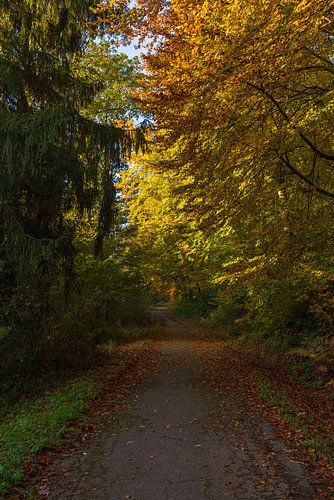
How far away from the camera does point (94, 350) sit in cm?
1338

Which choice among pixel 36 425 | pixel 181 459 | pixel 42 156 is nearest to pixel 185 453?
pixel 181 459

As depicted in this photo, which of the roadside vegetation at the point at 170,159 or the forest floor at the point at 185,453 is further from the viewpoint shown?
the roadside vegetation at the point at 170,159

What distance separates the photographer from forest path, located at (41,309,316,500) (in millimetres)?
4691

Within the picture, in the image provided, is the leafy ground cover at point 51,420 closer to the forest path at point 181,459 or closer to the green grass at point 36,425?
the green grass at point 36,425

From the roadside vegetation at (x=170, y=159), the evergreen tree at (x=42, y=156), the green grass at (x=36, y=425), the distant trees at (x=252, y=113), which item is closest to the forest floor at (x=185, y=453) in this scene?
the green grass at (x=36, y=425)

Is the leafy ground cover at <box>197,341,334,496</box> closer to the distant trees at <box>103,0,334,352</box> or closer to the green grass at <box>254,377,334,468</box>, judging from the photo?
the green grass at <box>254,377,334,468</box>

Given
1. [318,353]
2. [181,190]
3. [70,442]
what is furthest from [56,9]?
[318,353]

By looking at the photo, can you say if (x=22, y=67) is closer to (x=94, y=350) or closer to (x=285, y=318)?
(x=94, y=350)

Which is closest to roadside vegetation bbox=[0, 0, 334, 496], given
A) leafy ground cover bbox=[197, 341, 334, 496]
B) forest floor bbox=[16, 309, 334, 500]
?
leafy ground cover bbox=[197, 341, 334, 496]

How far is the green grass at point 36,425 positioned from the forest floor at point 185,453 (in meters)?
0.29

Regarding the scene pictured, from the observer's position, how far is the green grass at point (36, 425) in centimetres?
538

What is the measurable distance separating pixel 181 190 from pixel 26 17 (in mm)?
5891

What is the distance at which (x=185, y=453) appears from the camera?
19.1 ft

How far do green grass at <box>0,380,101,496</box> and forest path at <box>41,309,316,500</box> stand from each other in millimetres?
424
